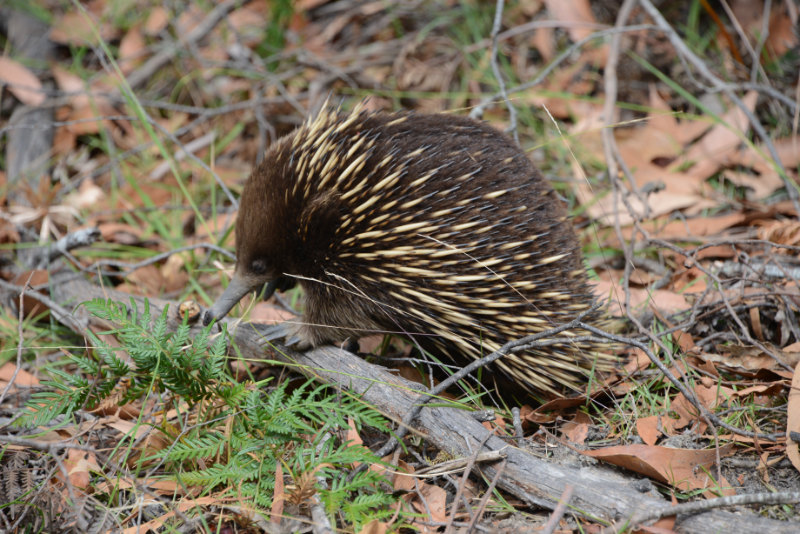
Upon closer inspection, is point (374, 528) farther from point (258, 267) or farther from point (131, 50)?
point (131, 50)

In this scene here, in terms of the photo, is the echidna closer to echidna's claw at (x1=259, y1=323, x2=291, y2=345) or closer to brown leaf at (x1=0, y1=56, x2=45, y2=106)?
echidna's claw at (x1=259, y1=323, x2=291, y2=345)

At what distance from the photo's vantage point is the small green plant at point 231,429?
6.51 feet

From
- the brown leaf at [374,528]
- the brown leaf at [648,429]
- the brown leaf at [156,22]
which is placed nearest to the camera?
the brown leaf at [374,528]

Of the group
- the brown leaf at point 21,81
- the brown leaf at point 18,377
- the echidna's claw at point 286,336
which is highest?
the brown leaf at point 21,81

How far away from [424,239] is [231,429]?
90cm

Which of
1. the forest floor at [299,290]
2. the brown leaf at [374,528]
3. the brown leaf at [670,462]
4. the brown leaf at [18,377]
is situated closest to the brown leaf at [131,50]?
the forest floor at [299,290]

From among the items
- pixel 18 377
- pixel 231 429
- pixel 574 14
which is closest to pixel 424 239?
pixel 231 429

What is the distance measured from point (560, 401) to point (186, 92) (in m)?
3.54

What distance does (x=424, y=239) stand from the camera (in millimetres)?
2480

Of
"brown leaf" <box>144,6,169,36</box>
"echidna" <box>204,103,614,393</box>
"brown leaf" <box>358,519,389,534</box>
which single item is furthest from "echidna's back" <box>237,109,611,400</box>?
"brown leaf" <box>144,6,169,36</box>

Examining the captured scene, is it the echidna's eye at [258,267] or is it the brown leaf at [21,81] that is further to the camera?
the brown leaf at [21,81]

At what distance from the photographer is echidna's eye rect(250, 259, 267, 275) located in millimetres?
2738

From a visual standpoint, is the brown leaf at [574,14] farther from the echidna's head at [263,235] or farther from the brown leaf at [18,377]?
the brown leaf at [18,377]

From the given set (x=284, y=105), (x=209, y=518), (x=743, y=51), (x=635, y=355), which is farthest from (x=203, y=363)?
(x=743, y=51)
